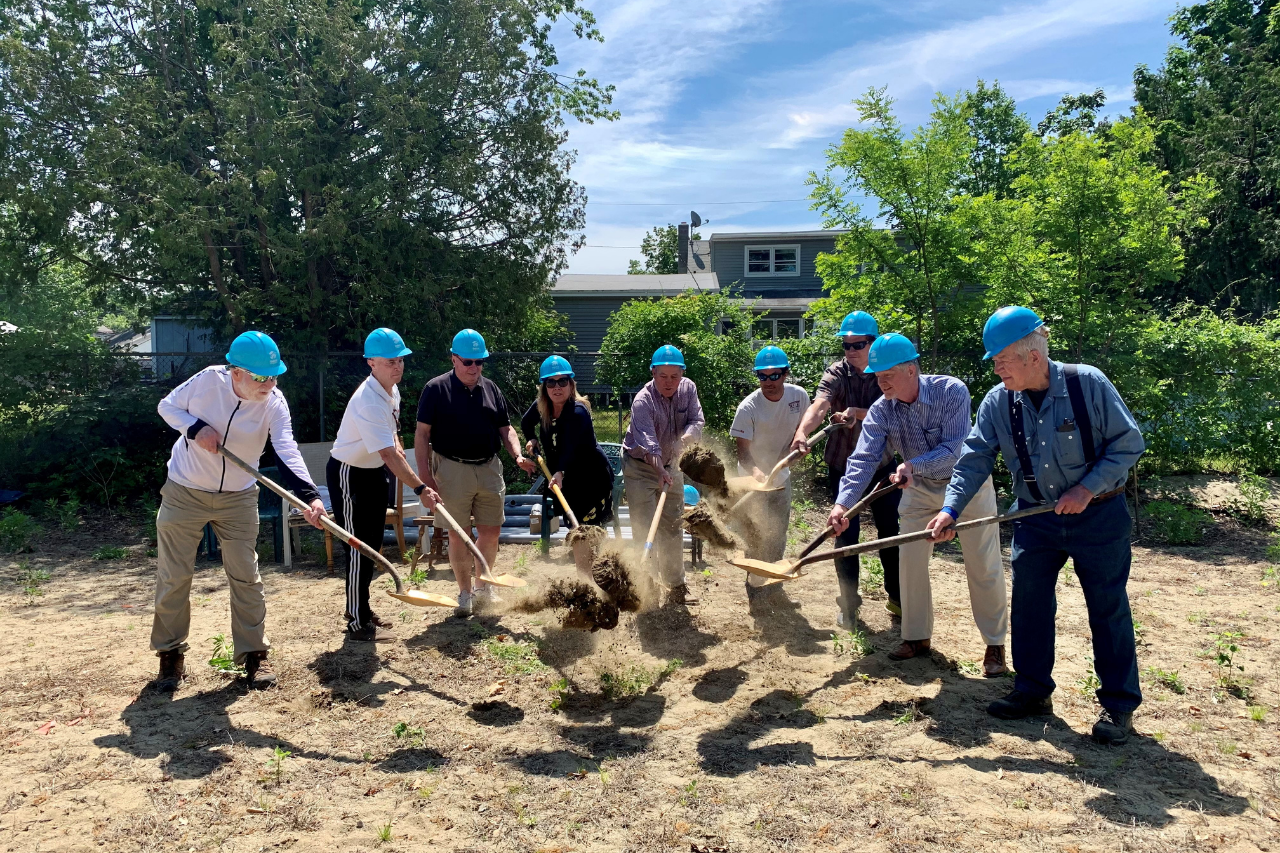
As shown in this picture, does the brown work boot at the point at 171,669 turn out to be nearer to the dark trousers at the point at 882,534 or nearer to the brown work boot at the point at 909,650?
the dark trousers at the point at 882,534

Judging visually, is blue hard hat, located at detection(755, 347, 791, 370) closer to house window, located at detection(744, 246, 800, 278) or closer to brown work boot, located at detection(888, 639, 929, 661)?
brown work boot, located at detection(888, 639, 929, 661)

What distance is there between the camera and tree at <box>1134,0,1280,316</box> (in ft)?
67.7

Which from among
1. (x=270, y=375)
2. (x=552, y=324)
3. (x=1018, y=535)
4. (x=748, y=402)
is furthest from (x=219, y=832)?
(x=552, y=324)

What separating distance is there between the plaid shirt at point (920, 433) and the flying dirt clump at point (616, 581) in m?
1.31

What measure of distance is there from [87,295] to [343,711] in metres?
10.8

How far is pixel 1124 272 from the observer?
991cm

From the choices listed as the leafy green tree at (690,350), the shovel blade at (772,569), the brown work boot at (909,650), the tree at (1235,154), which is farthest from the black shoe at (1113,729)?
the tree at (1235,154)

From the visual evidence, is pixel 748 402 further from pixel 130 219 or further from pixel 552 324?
pixel 552 324

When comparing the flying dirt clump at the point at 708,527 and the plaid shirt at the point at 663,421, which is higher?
the plaid shirt at the point at 663,421

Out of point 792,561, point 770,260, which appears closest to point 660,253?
point 770,260

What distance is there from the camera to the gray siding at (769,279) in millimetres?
28938

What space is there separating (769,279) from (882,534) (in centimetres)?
2432

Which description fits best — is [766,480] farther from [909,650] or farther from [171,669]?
[171,669]

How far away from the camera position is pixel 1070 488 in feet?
13.5
